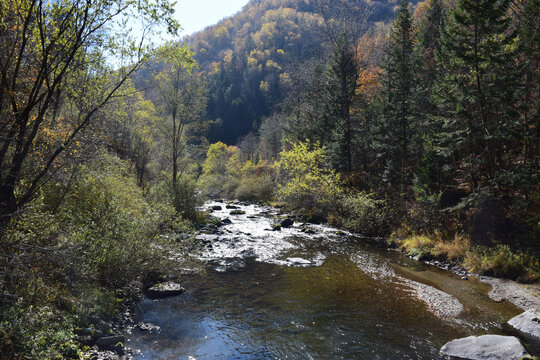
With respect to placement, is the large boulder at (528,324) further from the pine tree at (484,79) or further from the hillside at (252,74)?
the hillside at (252,74)

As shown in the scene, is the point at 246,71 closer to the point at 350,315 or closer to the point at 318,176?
the point at 318,176

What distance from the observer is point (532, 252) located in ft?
38.4

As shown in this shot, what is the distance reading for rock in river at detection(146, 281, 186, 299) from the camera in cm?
975

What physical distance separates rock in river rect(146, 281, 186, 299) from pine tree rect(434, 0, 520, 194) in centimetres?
1323

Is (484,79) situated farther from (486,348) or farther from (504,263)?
(486,348)

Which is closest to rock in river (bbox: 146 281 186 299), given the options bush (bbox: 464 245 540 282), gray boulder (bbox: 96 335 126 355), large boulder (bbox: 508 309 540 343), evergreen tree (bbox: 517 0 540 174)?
gray boulder (bbox: 96 335 126 355)

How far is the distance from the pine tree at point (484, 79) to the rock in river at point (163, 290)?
13.2 metres

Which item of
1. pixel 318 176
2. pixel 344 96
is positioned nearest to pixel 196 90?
pixel 318 176

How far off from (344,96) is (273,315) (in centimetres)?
2341

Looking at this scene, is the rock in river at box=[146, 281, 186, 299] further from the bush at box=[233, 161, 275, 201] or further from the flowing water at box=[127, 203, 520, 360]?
the bush at box=[233, 161, 275, 201]

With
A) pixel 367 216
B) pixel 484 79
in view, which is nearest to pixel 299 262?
pixel 367 216

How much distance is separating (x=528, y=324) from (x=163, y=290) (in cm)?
1003

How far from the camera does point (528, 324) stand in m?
7.86

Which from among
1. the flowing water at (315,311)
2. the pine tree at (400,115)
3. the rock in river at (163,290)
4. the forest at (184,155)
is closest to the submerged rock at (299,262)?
the flowing water at (315,311)
